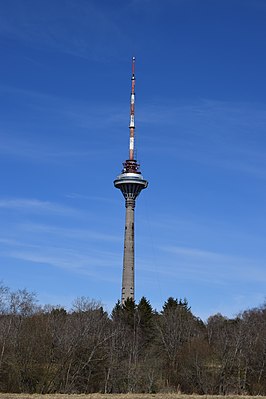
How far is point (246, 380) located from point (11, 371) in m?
21.2

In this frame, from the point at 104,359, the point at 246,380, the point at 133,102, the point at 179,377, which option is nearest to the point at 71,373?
the point at 104,359

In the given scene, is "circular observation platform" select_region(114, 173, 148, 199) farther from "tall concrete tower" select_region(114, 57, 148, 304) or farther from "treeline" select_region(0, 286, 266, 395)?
"treeline" select_region(0, 286, 266, 395)

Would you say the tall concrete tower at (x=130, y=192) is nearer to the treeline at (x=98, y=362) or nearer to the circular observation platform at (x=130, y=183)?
the circular observation platform at (x=130, y=183)

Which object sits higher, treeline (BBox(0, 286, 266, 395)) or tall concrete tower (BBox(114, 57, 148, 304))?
tall concrete tower (BBox(114, 57, 148, 304))

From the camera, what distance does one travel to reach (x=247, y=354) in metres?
58.5

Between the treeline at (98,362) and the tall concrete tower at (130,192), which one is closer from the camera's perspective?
the treeline at (98,362)

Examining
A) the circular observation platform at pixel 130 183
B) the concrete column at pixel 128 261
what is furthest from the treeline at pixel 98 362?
the circular observation platform at pixel 130 183

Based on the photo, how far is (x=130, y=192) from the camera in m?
123

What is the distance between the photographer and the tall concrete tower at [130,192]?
115438 millimetres

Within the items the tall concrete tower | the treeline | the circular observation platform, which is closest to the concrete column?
the tall concrete tower

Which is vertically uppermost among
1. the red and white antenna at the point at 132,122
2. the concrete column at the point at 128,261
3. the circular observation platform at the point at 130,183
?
the red and white antenna at the point at 132,122

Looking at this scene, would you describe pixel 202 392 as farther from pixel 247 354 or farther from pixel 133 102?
pixel 133 102

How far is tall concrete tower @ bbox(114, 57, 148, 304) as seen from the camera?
4545 inches

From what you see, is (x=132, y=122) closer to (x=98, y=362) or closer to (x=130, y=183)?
(x=130, y=183)
